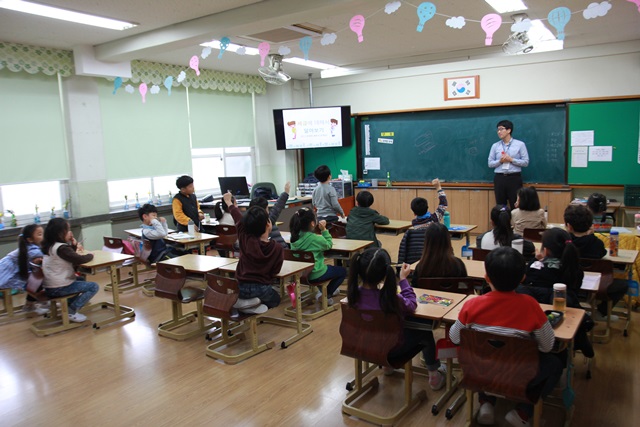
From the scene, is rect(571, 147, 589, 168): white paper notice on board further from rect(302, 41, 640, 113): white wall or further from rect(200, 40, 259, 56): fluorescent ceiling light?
rect(200, 40, 259, 56): fluorescent ceiling light

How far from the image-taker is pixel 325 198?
238 inches

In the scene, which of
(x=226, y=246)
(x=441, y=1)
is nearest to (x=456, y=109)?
(x=441, y=1)

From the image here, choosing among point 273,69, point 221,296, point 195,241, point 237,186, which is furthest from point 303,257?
point 237,186

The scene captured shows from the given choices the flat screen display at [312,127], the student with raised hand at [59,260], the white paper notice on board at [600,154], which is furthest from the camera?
the flat screen display at [312,127]

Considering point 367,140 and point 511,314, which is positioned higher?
point 367,140

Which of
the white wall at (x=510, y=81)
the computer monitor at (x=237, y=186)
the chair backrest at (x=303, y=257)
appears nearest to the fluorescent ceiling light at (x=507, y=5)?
the white wall at (x=510, y=81)

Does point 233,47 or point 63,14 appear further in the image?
point 233,47

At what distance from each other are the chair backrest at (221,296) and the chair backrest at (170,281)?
437 millimetres

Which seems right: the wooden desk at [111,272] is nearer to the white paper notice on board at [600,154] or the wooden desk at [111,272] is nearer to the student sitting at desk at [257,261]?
the student sitting at desk at [257,261]

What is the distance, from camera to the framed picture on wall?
8078 millimetres

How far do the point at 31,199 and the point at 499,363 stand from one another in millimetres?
6365

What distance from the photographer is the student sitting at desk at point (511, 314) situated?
2.30m

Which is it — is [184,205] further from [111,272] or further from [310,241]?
[310,241]

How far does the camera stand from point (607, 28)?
6273mm
